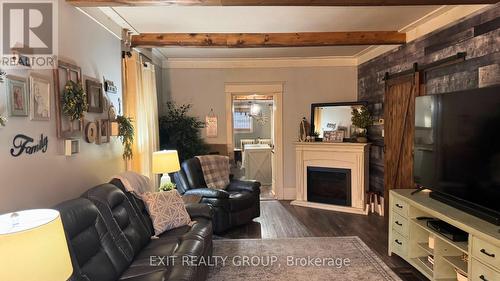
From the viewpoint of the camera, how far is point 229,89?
564 cm

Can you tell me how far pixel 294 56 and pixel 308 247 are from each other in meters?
3.32

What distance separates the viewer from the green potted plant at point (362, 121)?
16.2 ft

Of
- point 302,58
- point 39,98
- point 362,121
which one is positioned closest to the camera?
point 39,98

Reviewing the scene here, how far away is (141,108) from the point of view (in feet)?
12.5

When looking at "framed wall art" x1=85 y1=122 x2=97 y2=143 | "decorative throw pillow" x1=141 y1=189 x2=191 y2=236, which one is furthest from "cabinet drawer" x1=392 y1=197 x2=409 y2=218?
"framed wall art" x1=85 y1=122 x2=97 y2=143

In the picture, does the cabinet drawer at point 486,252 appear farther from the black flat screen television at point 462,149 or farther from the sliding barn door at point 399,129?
the sliding barn door at point 399,129

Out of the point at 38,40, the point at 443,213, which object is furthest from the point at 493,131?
the point at 38,40

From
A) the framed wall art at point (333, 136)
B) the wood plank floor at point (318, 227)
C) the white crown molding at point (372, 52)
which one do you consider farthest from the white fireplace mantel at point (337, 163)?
the white crown molding at point (372, 52)

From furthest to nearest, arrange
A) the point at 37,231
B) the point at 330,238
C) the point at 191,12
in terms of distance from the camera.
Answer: the point at 330,238 < the point at 191,12 < the point at 37,231

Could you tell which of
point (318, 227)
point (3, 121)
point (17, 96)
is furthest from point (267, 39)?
point (3, 121)

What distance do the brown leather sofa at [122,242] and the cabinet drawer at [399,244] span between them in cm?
188

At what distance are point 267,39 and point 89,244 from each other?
9.91 feet

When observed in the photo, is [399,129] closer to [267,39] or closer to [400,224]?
[400,224]

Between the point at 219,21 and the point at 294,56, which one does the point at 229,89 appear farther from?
the point at 219,21
